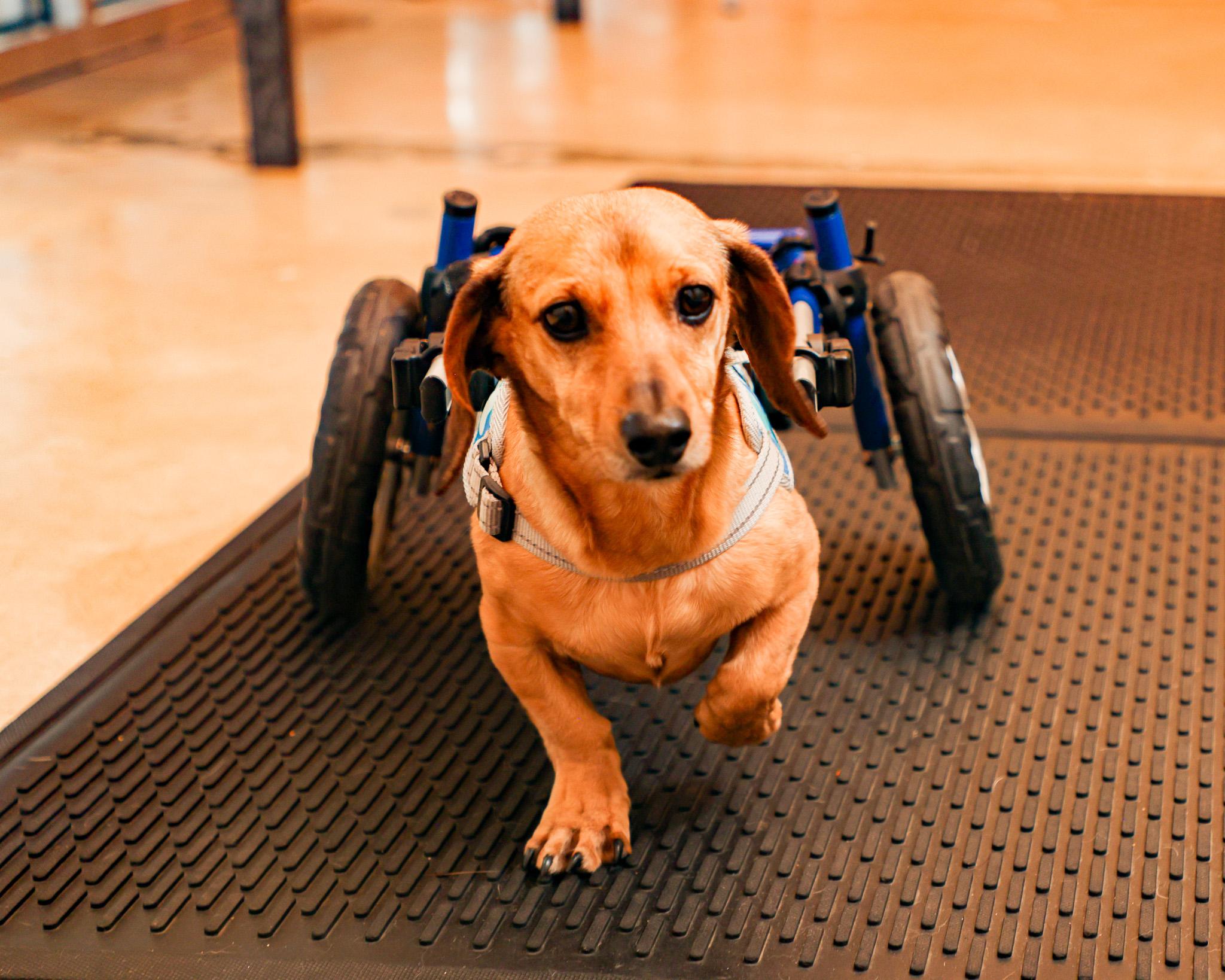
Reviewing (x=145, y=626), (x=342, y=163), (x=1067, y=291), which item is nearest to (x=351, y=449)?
(x=145, y=626)

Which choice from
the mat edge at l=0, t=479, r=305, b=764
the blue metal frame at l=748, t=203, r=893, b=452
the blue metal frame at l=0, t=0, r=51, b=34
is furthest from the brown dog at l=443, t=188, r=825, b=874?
the blue metal frame at l=0, t=0, r=51, b=34

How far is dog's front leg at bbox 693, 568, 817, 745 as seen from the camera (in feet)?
5.14

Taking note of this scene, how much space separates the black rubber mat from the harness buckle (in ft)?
1.40

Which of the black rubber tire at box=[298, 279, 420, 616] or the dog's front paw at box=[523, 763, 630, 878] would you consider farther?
the black rubber tire at box=[298, 279, 420, 616]

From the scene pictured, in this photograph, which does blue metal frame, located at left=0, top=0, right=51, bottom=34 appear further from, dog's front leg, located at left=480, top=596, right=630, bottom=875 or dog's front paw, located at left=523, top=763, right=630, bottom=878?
dog's front paw, located at left=523, top=763, right=630, bottom=878

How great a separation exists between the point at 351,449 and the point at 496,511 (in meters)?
0.51

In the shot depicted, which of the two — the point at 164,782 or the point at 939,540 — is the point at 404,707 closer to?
the point at 164,782

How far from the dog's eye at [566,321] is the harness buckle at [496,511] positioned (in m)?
0.23

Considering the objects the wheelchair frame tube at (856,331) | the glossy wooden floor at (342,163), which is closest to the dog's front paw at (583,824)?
the wheelchair frame tube at (856,331)

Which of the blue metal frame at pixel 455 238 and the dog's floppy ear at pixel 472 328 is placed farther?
the blue metal frame at pixel 455 238

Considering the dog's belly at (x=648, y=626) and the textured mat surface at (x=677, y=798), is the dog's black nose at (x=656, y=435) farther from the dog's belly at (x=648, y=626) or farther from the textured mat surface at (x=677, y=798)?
the textured mat surface at (x=677, y=798)

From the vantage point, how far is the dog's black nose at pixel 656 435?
4.15 ft

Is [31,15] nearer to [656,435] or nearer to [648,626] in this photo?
[648,626]

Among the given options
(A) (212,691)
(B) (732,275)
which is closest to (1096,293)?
(B) (732,275)
